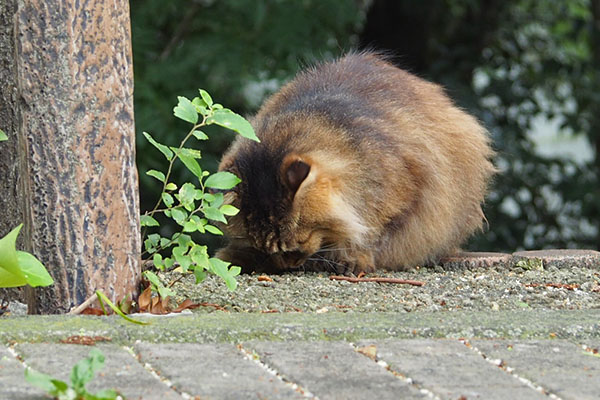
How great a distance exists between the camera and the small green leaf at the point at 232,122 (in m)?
3.40

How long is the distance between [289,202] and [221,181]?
783mm

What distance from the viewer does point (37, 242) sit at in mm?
3166

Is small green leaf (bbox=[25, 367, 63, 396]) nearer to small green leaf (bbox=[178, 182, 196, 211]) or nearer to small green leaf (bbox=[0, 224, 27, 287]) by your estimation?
small green leaf (bbox=[0, 224, 27, 287])

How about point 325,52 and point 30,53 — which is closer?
point 30,53

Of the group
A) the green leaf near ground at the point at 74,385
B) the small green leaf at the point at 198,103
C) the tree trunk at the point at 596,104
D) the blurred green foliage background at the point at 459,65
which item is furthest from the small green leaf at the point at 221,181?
the tree trunk at the point at 596,104

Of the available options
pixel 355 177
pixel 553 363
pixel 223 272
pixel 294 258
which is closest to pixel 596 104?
pixel 355 177

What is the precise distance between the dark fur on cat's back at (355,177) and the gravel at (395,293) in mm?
218

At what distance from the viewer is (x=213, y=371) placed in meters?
2.48

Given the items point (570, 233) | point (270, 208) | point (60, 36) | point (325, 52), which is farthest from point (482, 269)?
point (570, 233)

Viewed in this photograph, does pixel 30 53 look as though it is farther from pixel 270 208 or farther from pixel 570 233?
pixel 570 233

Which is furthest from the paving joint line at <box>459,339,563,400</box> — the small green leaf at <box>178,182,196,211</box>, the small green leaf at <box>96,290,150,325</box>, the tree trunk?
the tree trunk

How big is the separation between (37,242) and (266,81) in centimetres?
439

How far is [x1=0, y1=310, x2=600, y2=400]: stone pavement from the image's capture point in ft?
7.74

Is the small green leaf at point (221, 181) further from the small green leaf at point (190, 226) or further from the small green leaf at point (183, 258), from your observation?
the small green leaf at point (183, 258)
